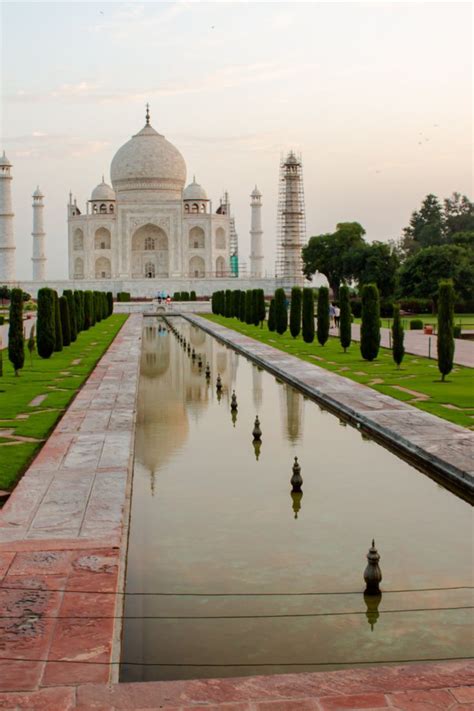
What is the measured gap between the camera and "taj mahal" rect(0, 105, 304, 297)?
147ft

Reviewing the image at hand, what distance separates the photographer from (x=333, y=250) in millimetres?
40812

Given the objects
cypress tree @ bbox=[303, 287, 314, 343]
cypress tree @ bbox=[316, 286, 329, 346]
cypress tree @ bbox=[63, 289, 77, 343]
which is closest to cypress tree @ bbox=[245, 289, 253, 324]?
cypress tree @ bbox=[303, 287, 314, 343]

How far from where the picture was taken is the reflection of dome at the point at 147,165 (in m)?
46.2

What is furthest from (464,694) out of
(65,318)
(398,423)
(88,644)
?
(65,318)

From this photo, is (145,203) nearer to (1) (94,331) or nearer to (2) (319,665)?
(1) (94,331)

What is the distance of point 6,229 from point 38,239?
201 cm

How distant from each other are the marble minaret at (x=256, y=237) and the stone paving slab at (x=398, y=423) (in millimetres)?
32629

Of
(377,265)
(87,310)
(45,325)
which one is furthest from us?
(377,265)


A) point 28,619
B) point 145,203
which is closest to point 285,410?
point 28,619

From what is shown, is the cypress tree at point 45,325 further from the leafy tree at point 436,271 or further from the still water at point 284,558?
the leafy tree at point 436,271

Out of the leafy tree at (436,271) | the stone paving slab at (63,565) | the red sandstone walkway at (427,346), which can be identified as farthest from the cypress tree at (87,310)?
the stone paving slab at (63,565)

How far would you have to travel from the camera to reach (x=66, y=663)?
9.95 feet

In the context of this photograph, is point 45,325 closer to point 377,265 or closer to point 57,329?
point 57,329

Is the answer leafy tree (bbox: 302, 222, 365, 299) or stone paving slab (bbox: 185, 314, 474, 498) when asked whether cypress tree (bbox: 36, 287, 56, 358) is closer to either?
stone paving slab (bbox: 185, 314, 474, 498)
